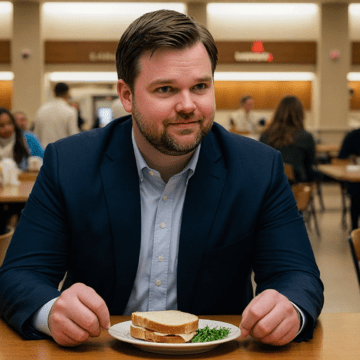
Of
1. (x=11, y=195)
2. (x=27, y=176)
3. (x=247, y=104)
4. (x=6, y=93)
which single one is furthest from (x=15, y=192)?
(x=6, y=93)

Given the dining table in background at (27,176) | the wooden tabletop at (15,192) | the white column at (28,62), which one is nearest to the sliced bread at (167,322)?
the wooden tabletop at (15,192)

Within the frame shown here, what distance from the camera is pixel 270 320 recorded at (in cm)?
112

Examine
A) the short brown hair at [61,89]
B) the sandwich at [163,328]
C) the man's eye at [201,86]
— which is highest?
the short brown hair at [61,89]

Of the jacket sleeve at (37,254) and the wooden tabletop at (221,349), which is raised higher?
the jacket sleeve at (37,254)

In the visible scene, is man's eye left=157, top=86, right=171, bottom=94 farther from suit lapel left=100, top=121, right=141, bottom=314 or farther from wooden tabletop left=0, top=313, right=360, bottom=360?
wooden tabletop left=0, top=313, right=360, bottom=360

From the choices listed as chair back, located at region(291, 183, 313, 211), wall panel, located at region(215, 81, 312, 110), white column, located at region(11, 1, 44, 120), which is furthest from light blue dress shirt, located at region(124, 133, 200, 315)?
wall panel, located at region(215, 81, 312, 110)

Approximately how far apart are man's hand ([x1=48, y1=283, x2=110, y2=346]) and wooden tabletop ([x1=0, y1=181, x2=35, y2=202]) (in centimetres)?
280

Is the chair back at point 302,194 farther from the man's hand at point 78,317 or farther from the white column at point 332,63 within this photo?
the white column at point 332,63

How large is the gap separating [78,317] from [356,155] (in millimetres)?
6119

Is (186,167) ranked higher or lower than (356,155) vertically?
higher

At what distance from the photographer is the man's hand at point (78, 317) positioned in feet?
3.62

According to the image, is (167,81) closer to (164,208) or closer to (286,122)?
(164,208)

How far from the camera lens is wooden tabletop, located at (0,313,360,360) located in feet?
3.52

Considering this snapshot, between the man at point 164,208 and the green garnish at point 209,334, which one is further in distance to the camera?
the man at point 164,208
